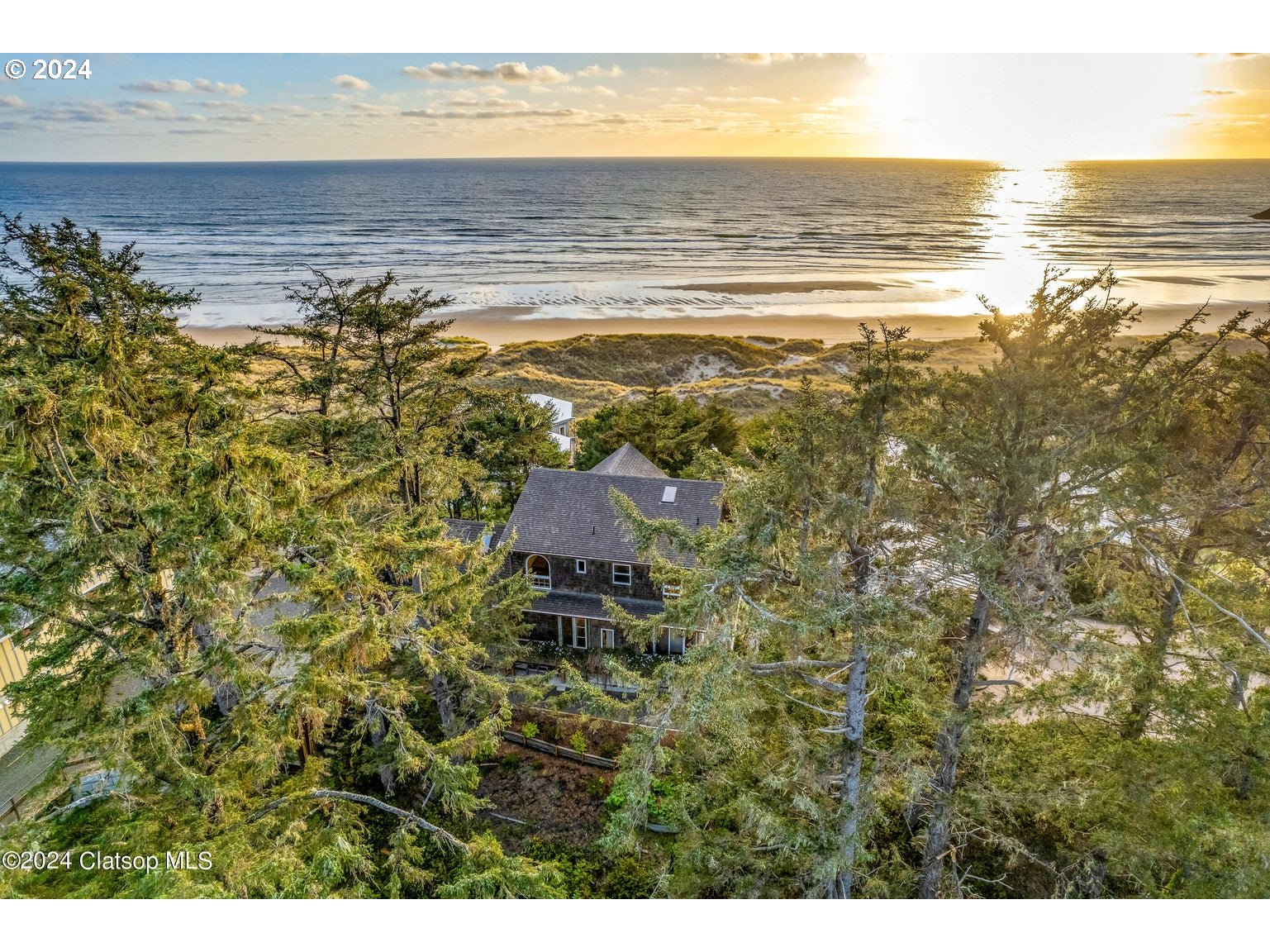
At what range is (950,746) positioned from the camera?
6148 millimetres

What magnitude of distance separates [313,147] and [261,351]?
3.92 metres

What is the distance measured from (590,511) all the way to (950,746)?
979 cm

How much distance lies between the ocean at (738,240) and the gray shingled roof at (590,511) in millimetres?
5117

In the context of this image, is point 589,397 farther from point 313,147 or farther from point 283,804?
point 283,804

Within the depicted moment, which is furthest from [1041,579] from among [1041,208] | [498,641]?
[498,641]

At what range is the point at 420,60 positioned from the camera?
20.2 ft

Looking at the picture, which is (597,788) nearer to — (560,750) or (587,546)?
(560,750)

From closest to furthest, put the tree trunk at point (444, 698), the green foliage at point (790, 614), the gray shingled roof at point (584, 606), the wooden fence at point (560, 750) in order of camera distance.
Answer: the green foliage at point (790, 614) → the tree trunk at point (444, 698) → the wooden fence at point (560, 750) → the gray shingled roof at point (584, 606)

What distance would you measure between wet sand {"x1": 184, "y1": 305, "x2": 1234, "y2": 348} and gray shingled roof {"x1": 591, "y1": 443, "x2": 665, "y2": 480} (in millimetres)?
4223

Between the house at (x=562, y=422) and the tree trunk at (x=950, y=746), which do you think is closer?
the tree trunk at (x=950, y=746)

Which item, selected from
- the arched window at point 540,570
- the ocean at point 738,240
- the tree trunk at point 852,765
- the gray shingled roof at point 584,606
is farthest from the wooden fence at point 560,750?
the ocean at point 738,240

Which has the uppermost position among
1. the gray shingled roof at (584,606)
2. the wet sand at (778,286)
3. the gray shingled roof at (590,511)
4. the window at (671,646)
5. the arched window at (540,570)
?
the wet sand at (778,286)

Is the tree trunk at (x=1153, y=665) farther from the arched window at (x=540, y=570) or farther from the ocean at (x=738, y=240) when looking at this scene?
the arched window at (x=540, y=570)

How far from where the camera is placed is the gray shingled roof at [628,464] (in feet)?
55.8
